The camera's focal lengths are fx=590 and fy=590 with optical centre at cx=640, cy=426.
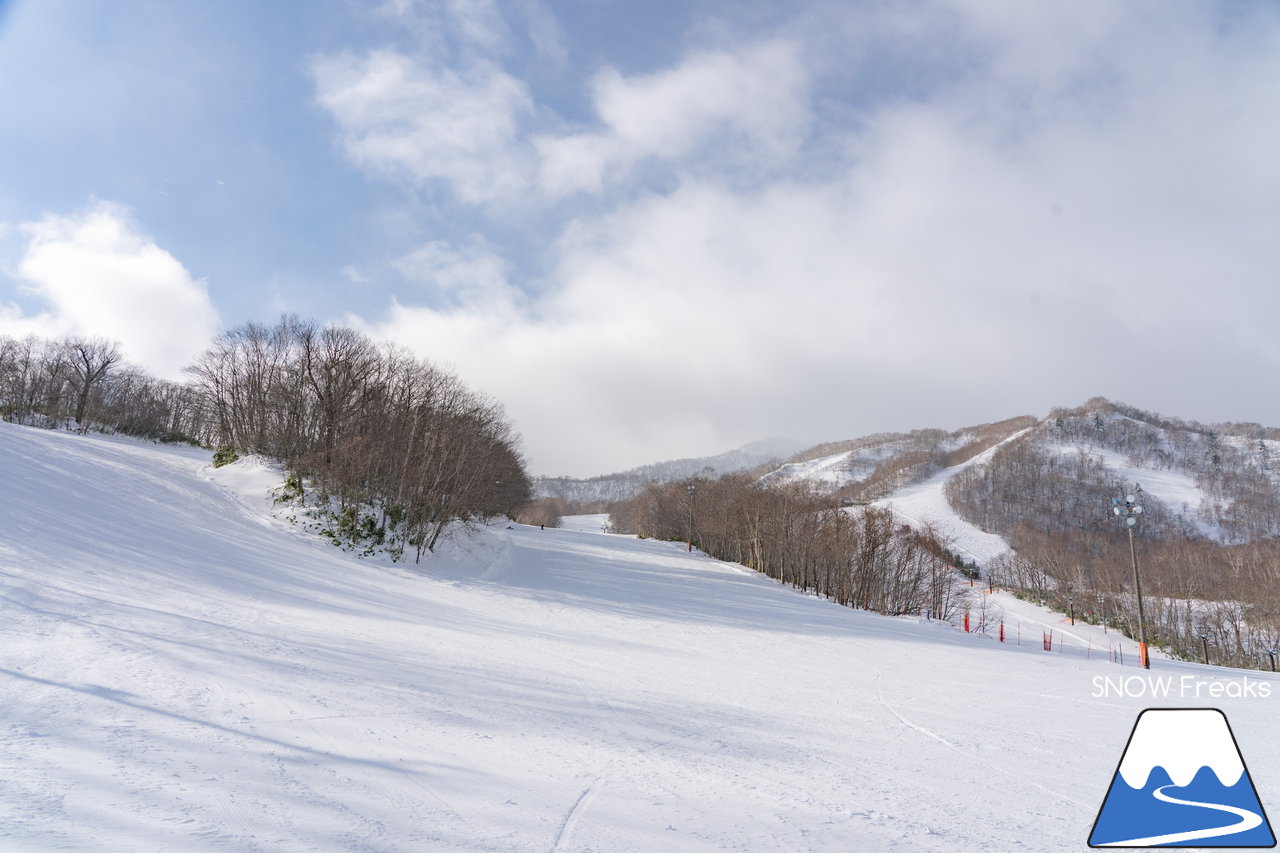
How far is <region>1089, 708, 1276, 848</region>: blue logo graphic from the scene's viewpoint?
4.75m

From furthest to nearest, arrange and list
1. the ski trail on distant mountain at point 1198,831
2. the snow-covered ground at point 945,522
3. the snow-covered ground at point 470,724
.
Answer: the snow-covered ground at point 945,522 < the ski trail on distant mountain at point 1198,831 < the snow-covered ground at point 470,724

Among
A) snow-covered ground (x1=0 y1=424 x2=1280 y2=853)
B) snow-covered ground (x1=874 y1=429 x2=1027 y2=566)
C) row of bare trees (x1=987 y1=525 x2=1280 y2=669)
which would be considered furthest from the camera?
snow-covered ground (x1=874 y1=429 x2=1027 y2=566)

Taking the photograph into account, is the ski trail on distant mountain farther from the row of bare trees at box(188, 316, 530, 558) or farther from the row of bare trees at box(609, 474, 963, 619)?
the row of bare trees at box(609, 474, 963, 619)

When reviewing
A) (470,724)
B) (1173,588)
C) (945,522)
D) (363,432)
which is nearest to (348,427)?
(363,432)

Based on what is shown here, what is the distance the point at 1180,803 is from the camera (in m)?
4.99

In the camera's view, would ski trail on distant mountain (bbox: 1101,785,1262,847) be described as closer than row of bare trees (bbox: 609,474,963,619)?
Yes

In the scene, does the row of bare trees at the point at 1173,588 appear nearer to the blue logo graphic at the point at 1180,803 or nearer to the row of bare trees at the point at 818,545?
the row of bare trees at the point at 818,545

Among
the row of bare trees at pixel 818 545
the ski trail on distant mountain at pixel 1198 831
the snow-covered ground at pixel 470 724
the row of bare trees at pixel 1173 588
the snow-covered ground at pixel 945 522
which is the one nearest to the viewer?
the snow-covered ground at pixel 470 724

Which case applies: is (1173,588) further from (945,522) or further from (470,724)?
(470,724)

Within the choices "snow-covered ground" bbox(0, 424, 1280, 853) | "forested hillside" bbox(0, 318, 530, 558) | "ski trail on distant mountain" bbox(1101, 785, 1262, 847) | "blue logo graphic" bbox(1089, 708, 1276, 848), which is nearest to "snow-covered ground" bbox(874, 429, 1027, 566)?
"forested hillside" bbox(0, 318, 530, 558)

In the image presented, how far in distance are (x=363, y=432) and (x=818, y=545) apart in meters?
31.8

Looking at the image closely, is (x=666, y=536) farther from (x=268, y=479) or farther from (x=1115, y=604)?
(x=1115, y=604)

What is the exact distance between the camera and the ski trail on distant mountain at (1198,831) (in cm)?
466

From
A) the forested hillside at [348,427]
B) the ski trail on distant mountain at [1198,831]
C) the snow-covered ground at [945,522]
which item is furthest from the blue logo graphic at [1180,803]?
the snow-covered ground at [945,522]
